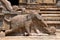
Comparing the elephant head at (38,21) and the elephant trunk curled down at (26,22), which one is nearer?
the elephant trunk curled down at (26,22)

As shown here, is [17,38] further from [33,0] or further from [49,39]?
[33,0]

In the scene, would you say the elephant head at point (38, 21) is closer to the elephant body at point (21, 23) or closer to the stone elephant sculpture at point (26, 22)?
the stone elephant sculpture at point (26, 22)

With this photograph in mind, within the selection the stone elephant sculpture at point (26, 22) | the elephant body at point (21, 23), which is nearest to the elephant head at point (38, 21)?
the stone elephant sculpture at point (26, 22)

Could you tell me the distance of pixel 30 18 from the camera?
7105 millimetres

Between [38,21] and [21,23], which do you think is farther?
[38,21]

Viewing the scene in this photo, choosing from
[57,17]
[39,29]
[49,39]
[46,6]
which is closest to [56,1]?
[46,6]

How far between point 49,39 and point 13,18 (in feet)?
4.69

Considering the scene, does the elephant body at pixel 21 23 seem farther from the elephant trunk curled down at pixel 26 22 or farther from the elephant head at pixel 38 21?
the elephant head at pixel 38 21

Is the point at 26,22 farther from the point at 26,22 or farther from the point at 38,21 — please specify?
the point at 38,21

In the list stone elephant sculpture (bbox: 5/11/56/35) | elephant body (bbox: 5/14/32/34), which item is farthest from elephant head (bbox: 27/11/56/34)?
elephant body (bbox: 5/14/32/34)

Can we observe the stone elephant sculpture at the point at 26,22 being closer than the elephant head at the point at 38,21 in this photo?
Yes

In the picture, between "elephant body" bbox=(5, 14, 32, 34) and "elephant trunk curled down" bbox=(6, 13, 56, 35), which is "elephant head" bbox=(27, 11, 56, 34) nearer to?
"elephant trunk curled down" bbox=(6, 13, 56, 35)

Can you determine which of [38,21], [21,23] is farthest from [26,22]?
[38,21]

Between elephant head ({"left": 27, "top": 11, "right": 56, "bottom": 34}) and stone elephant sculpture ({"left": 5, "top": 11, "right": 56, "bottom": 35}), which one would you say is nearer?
stone elephant sculpture ({"left": 5, "top": 11, "right": 56, "bottom": 35})
